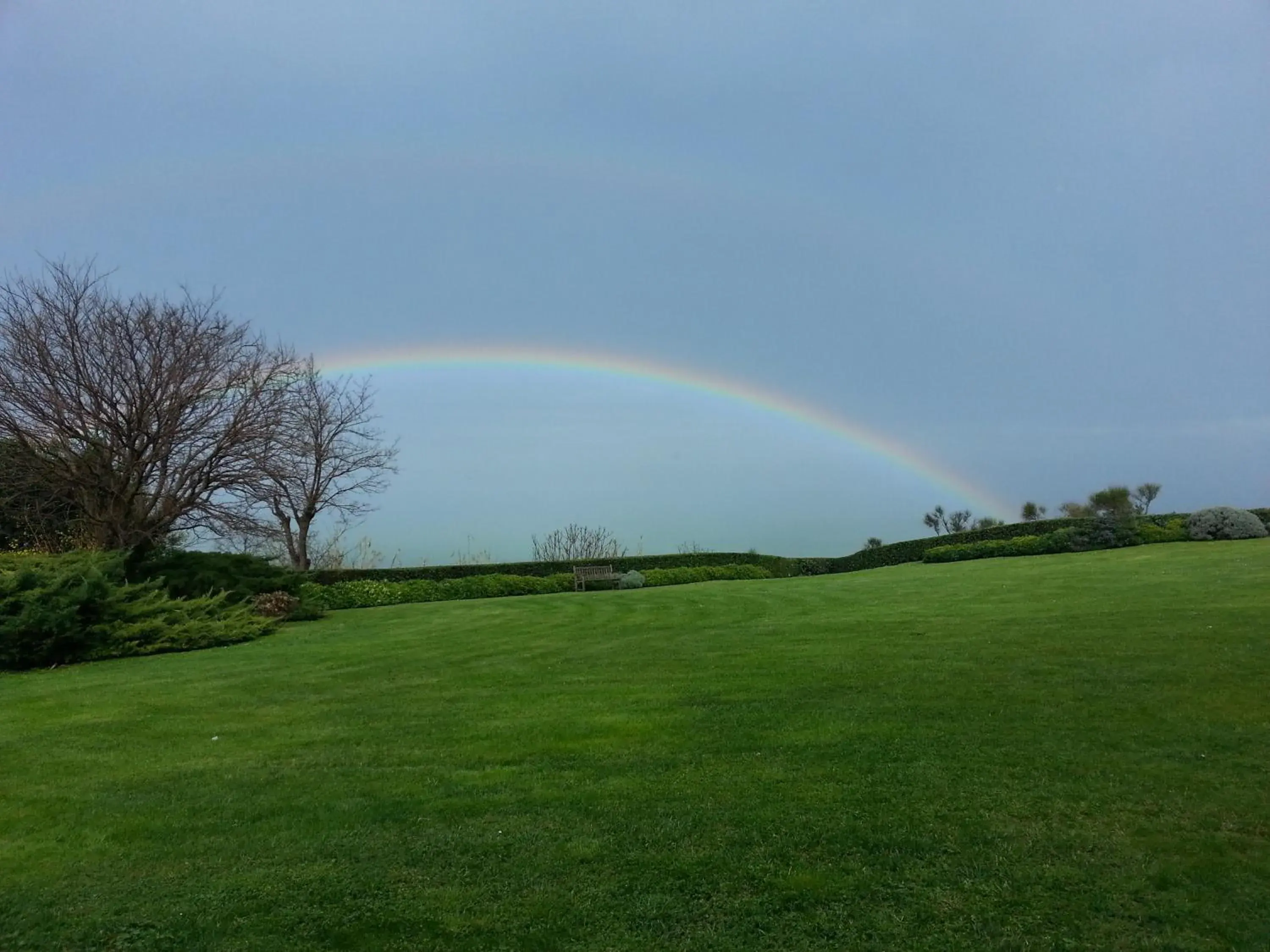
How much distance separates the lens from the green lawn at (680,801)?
10.8 ft

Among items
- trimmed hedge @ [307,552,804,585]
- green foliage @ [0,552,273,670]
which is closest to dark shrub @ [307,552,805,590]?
trimmed hedge @ [307,552,804,585]

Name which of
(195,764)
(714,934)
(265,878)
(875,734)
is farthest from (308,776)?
(875,734)

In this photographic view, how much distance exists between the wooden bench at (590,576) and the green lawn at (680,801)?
48.8 ft

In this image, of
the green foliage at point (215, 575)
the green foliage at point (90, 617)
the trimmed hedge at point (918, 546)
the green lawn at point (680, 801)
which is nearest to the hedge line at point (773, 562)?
the trimmed hedge at point (918, 546)

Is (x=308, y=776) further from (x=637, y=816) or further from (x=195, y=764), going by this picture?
(x=637, y=816)

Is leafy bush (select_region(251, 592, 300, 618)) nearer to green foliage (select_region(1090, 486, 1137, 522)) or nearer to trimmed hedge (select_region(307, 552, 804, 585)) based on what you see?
trimmed hedge (select_region(307, 552, 804, 585))

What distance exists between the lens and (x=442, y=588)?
73.8 ft

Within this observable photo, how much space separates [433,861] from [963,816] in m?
2.82

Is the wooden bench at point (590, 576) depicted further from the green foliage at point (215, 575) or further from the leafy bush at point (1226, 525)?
the leafy bush at point (1226, 525)

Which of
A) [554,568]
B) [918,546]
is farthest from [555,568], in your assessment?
[918,546]

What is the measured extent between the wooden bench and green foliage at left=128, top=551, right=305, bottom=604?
8410 mm

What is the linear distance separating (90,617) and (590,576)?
45.8ft

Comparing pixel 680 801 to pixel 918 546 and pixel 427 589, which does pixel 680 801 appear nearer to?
pixel 427 589

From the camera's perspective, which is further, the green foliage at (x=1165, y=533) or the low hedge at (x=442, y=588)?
the green foliage at (x=1165, y=533)
